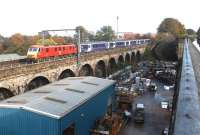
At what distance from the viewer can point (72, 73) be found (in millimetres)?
36500

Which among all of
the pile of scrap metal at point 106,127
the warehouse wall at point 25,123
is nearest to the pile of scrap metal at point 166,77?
the pile of scrap metal at point 106,127

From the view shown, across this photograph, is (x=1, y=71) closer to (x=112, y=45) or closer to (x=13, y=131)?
(x=13, y=131)

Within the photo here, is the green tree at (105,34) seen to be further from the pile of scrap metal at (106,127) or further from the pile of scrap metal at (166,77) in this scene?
the pile of scrap metal at (106,127)

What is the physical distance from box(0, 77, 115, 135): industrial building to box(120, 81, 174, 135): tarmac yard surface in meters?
3.62

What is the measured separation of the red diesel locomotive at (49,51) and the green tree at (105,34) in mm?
65775

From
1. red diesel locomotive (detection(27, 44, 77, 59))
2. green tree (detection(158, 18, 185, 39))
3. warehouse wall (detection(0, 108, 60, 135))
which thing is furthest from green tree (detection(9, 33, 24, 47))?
green tree (detection(158, 18, 185, 39))

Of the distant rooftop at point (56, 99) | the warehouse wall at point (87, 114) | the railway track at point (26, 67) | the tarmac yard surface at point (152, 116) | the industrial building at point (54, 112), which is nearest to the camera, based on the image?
the industrial building at point (54, 112)

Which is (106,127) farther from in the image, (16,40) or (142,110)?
(16,40)

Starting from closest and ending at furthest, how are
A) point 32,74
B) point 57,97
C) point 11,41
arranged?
point 57,97
point 32,74
point 11,41

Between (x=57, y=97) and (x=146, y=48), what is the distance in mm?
70768

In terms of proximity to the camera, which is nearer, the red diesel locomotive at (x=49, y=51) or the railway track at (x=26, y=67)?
the railway track at (x=26, y=67)

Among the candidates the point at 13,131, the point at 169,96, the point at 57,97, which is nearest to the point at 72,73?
the point at 169,96

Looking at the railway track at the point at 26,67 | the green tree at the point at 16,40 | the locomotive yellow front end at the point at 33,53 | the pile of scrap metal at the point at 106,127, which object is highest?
the green tree at the point at 16,40

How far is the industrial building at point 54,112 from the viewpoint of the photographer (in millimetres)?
15297
